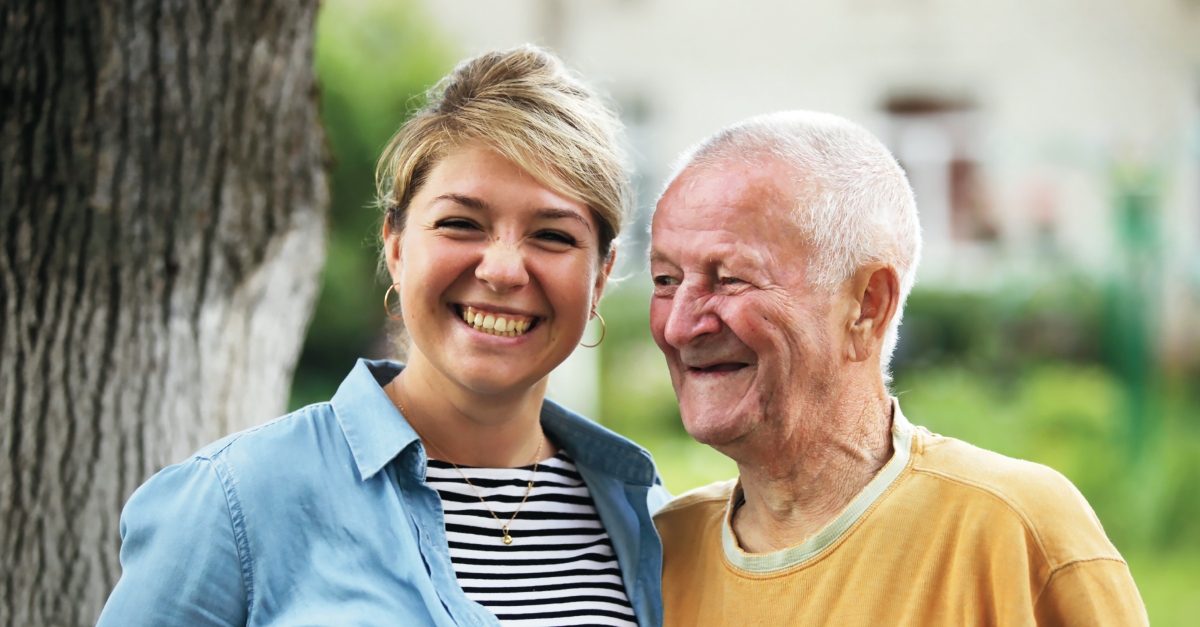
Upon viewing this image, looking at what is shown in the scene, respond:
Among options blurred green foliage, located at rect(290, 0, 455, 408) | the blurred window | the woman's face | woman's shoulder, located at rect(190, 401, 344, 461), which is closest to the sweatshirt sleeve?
the woman's face

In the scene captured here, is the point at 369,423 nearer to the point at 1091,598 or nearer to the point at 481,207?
the point at 481,207

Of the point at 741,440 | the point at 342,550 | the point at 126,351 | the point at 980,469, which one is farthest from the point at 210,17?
the point at 980,469

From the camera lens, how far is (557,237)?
223 cm

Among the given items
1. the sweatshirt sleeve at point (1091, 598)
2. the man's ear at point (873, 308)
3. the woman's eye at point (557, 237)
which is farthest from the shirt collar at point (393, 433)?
the sweatshirt sleeve at point (1091, 598)

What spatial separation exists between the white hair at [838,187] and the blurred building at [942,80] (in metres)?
8.91

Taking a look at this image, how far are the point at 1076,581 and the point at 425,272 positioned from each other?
4.28 ft

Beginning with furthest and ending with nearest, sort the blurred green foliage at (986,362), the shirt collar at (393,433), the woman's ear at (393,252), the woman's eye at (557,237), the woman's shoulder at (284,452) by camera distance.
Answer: the blurred green foliage at (986,362), the woman's ear at (393,252), the woman's eye at (557,237), the shirt collar at (393,433), the woman's shoulder at (284,452)

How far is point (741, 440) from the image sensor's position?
216 cm

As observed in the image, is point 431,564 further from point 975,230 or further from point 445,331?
point 975,230

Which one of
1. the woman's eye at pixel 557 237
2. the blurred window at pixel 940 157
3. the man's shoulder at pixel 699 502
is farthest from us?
the blurred window at pixel 940 157

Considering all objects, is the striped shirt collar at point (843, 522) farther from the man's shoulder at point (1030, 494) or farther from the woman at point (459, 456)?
the woman at point (459, 456)

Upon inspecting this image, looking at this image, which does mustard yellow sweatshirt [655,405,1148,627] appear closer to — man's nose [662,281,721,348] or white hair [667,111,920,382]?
white hair [667,111,920,382]

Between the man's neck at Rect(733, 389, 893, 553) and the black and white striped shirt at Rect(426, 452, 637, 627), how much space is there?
14.0 inches

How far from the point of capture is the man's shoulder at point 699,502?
248cm
